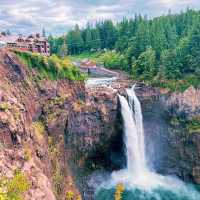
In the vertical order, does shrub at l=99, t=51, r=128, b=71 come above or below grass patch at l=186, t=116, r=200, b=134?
above

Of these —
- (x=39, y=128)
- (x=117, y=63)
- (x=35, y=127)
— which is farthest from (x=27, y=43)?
(x=117, y=63)

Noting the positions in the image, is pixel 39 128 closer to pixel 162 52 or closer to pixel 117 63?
pixel 162 52

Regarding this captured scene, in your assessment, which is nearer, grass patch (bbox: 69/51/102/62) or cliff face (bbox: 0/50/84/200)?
cliff face (bbox: 0/50/84/200)

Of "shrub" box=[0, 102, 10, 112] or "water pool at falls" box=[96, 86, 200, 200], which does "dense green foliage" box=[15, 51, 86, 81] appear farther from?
"water pool at falls" box=[96, 86, 200, 200]

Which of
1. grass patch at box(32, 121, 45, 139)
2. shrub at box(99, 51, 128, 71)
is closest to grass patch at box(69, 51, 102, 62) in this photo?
shrub at box(99, 51, 128, 71)

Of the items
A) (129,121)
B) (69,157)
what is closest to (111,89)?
(129,121)

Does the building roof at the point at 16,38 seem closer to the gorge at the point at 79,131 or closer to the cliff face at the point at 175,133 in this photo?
the gorge at the point at 79,131

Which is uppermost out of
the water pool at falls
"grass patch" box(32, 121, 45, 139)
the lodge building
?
the lodge building
